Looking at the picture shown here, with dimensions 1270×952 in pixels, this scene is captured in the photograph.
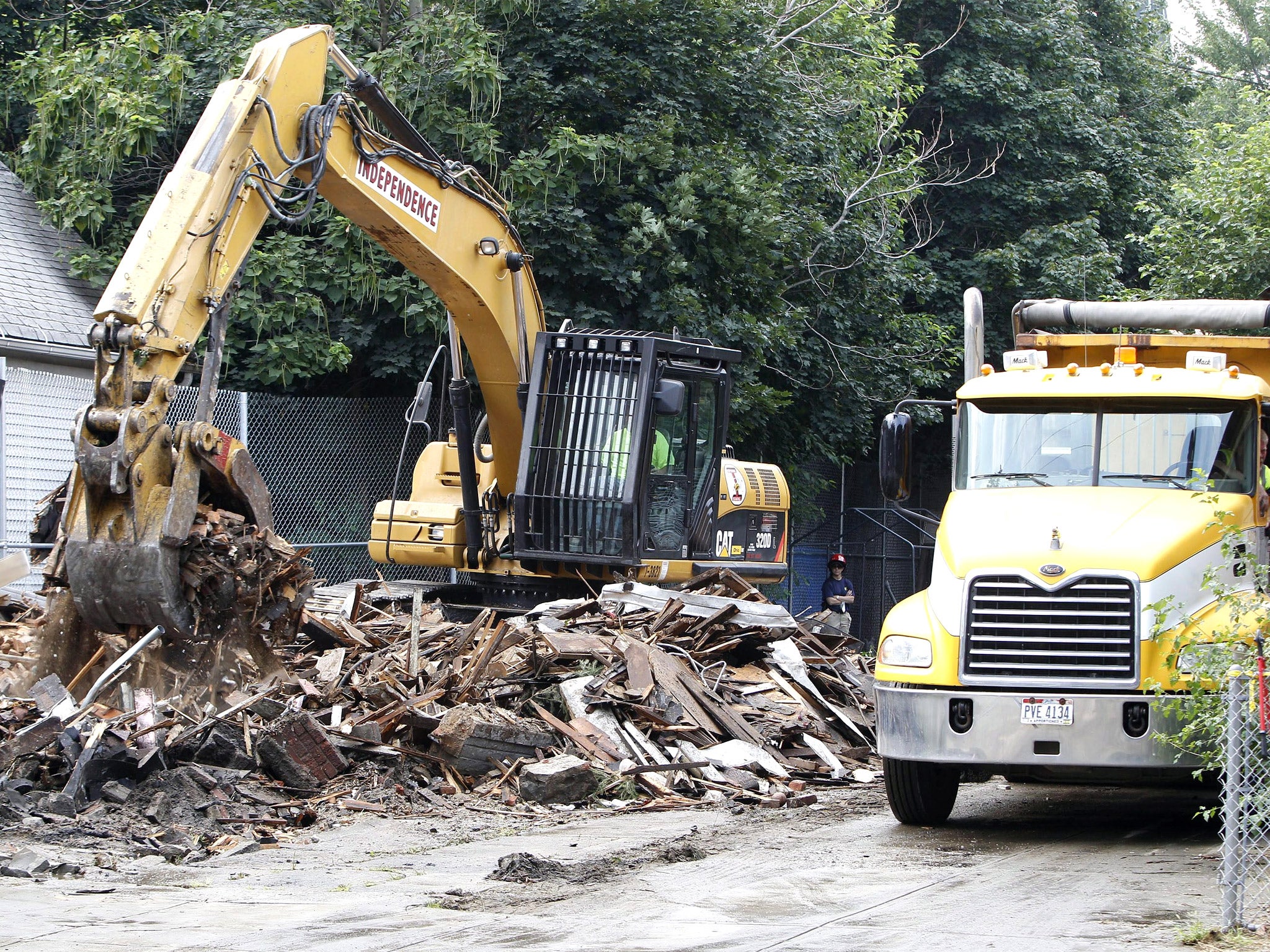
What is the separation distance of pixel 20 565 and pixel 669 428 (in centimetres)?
717

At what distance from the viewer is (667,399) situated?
1409 cm

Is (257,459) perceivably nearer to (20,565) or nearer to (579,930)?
(20,565)

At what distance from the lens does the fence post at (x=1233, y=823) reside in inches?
251

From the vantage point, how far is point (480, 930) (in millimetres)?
6547

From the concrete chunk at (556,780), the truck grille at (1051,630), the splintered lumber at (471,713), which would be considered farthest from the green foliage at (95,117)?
the truck grille at (1051,630)

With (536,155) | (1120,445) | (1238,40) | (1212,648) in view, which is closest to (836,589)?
(536,155)

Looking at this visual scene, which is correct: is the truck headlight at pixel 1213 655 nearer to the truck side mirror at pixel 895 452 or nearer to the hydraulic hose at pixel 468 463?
the truck side mirror at pixel 895 452

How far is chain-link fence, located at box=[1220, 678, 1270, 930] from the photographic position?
640 centimetres

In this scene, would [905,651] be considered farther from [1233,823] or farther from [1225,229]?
[1225,229]

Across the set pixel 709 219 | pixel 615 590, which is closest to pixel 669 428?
pixel 615 590

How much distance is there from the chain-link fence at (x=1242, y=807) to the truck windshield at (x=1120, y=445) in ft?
9.32

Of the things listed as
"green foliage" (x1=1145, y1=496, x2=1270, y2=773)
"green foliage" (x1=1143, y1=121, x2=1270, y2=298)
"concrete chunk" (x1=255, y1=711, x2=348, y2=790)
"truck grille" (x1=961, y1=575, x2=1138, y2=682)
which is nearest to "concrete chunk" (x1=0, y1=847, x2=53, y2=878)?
"concrete chunk" (x1=255, y1=711, x2=348, y2=790)

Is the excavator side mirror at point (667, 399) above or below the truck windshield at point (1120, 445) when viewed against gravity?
above

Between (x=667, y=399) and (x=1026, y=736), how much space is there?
20.6 ft
